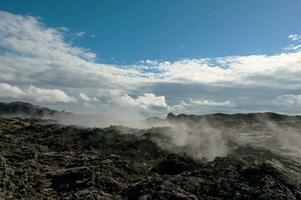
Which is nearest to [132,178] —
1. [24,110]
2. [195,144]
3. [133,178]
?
[133,178]

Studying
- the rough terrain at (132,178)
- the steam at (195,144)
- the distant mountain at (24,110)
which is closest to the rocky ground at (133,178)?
the rough terrain at (132,178)

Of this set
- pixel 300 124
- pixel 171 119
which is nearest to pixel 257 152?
pixel 300 124

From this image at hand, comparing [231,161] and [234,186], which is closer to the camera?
[234,186]

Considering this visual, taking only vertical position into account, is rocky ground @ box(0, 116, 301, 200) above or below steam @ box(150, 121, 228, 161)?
below

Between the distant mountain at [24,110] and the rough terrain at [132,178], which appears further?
the distant mountain at [24,110]

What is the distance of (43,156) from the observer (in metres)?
26.1

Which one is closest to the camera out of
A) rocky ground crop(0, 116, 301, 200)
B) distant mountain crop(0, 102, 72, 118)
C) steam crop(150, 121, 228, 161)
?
rocky ground crop(0, 116, 301, 200)

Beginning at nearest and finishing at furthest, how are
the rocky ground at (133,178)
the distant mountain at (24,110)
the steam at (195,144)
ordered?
the rocky ground at (133,178)
the steam at (195,144)
the distant mountain at (24,110)

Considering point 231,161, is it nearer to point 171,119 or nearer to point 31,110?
point 171,119

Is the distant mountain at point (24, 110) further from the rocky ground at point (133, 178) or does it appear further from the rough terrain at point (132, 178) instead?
the rocky ground at point (133, 178)

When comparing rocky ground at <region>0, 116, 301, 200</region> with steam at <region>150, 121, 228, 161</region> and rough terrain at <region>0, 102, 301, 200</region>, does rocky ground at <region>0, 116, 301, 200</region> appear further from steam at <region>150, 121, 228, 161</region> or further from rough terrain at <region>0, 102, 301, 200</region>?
steam at <region>150, 121, 228, 161</region>

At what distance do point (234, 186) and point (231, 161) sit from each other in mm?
3312

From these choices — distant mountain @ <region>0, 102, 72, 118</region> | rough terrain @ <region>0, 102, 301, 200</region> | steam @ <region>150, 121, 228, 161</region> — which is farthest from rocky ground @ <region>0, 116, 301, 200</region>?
distant mountain @ <region>0, 102, 72, 118</region>

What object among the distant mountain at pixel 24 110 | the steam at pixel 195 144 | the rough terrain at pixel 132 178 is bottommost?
the rough terrain at pixel 132 178
